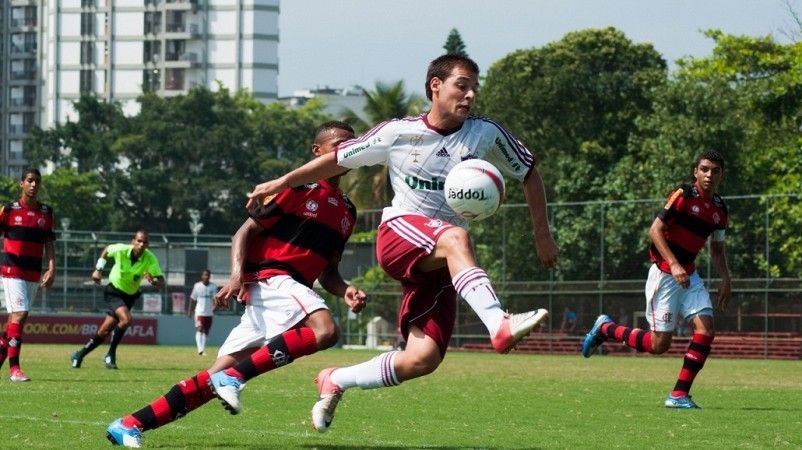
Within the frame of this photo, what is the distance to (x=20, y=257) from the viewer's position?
18.4 meters

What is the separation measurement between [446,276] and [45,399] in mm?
6506

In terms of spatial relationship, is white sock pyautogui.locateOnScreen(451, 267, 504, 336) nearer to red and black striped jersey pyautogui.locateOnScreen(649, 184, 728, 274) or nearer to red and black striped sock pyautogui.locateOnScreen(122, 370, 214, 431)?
red and black striped sock pyautogui.locateOnScreen(122, 370, 214, 431)

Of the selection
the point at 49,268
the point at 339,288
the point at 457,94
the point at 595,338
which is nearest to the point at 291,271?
the point at 339,288

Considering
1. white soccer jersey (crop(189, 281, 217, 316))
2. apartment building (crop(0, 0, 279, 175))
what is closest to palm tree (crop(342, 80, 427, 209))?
white soccer jersey (crop(189, 281, 217, 316))

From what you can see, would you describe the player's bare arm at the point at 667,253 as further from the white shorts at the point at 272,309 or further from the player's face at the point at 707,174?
the white shorts at the point at 272,309

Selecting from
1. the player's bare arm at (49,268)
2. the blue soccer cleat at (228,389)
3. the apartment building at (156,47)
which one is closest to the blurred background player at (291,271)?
the blue soccer cleat at (228,389)

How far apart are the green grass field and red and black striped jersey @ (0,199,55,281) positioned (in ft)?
4.54

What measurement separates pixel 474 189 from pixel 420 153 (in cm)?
60

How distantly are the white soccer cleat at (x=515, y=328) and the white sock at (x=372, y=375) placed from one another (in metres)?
1.09

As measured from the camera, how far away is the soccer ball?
924cm

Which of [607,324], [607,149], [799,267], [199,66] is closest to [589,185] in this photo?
[607,149]

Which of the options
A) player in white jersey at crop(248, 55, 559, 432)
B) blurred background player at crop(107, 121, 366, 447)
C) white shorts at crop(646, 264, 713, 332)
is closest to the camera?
player in white jersey at crop(248, 55, 559, 432)

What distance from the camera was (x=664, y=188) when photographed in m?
51.8

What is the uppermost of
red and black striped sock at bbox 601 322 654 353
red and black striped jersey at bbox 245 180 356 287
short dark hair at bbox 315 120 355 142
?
short dark hair at bbox 315 120 355 142
